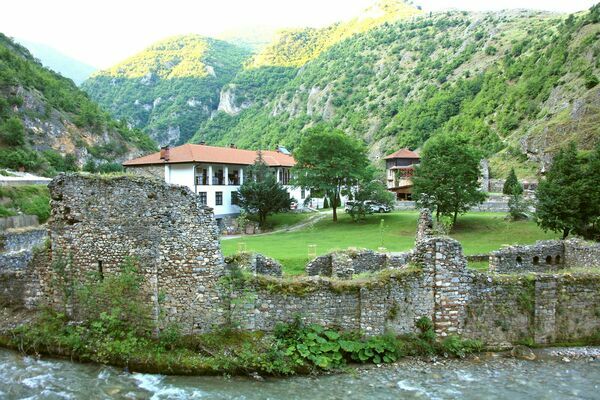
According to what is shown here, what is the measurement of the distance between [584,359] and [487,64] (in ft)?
461

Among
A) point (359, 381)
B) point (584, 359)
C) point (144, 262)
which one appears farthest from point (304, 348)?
point (584, 359)

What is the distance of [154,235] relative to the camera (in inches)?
500

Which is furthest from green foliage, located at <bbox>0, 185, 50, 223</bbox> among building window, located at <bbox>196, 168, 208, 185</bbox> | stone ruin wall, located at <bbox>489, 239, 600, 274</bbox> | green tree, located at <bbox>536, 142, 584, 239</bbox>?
green tree, located at <bbox>536, 142, 584, 239</bbox>

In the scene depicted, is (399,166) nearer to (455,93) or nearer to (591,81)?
(591,81)

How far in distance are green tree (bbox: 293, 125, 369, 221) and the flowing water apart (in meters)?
39.4

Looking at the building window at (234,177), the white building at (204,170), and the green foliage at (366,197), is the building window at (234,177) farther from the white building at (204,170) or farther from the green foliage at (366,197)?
the green foliage at (366,197)

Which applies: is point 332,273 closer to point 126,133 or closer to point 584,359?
point 584,359

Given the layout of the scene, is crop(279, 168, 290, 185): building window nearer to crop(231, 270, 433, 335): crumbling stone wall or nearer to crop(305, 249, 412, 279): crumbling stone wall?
crop(305, 249, 412, 279): crumbling stone wall

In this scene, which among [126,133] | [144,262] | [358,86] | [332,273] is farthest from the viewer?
[358,86]

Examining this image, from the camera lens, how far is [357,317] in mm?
13008

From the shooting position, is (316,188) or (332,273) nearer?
(332,273)

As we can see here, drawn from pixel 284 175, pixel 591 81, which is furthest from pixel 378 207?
pixel 591 81

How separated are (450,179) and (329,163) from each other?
1536cm

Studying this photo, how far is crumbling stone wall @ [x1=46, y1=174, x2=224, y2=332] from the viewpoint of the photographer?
12688mm
